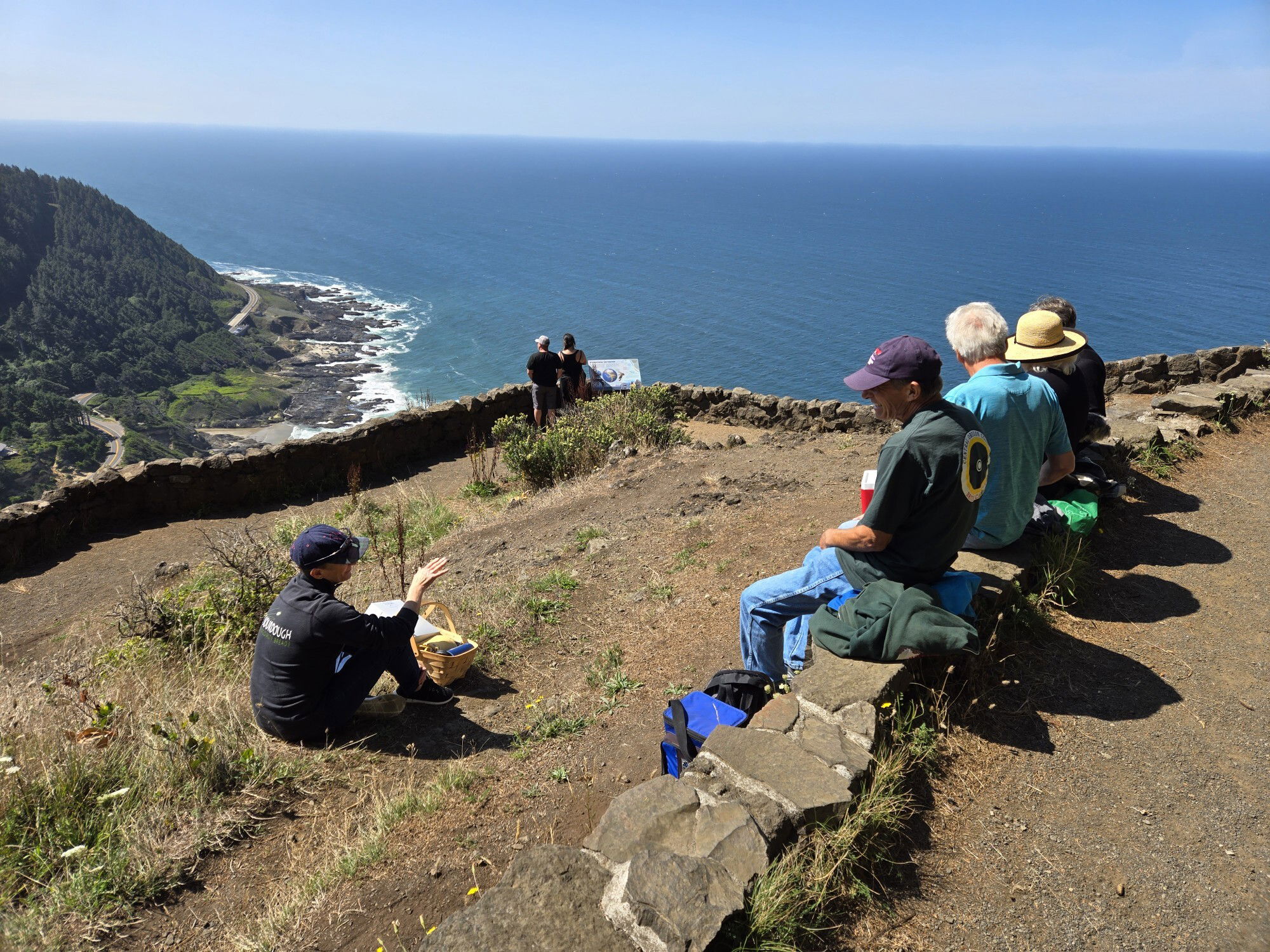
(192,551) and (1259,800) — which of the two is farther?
(192,551)

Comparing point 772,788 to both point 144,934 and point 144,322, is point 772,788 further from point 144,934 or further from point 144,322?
point 144,322

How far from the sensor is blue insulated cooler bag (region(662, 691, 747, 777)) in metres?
3.57

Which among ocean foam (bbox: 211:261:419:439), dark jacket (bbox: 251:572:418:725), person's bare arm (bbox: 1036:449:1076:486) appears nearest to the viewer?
dark jacket (bbox: 251:572:418:725)

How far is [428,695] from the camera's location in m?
4.75

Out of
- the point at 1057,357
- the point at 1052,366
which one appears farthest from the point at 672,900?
the point at 1052,366

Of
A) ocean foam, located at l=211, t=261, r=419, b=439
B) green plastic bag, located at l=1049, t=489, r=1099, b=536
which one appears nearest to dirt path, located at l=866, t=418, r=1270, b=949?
green plastic bag, located at l=1049, t=489, r=1099, b=536

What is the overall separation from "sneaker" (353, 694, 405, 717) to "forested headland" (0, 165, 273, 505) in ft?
143

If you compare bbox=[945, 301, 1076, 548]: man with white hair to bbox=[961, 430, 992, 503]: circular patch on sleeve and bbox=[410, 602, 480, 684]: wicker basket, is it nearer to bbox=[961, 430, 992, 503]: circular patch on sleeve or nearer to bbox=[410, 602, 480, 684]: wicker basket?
bbox=[961, 430, 992, 503]: circular patch on sleeve

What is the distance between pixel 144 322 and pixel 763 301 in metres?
52.3

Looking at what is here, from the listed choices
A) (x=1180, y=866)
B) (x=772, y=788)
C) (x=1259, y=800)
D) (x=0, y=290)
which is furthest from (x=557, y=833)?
(x=0, y=290)

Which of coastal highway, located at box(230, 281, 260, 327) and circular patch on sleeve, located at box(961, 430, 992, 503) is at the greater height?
circular patch on sleeve, located at box(961, 430, 992, 503)

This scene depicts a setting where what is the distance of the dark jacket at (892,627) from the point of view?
136 inches

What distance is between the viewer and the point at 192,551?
1068 cm

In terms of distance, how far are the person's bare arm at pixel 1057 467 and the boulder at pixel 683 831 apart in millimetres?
3019
